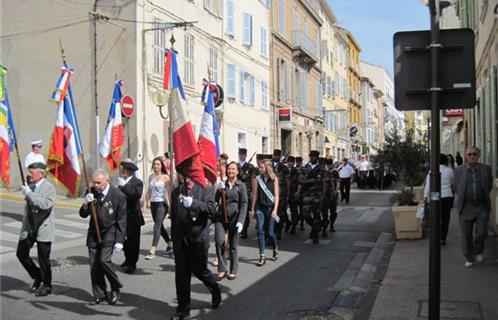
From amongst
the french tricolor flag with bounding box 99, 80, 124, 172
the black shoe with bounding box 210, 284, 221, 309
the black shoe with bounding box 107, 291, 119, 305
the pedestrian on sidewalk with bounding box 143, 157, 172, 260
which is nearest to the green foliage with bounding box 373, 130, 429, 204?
the french tricolor flag with bounding box 99, 80, 124, 172

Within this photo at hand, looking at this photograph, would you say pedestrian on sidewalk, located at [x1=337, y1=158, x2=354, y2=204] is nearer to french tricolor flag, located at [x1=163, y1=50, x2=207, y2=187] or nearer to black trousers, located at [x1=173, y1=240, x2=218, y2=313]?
french tricolor flag, located at [x1=163, y1=50, x2=207, y2=187]

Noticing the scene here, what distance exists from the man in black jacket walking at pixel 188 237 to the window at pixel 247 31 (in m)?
21.8

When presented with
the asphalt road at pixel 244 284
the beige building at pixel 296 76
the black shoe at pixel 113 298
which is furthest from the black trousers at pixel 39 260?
the beige building at pixel 296 76

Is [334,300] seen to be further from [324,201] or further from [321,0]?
[321,0]

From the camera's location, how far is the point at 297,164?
14430mm

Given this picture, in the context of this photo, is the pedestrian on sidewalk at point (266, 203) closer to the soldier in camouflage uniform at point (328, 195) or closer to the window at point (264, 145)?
the soldier in camouflage uniform at point (328, 195)

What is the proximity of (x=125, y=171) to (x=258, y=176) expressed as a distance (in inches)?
97.4

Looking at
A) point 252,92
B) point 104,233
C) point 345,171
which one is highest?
point 252,92

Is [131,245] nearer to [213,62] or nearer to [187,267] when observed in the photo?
[187,267]

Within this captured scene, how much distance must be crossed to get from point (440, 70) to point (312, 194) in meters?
7.32

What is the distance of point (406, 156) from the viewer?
59.9 feet

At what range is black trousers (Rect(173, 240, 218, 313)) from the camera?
6.05 meters

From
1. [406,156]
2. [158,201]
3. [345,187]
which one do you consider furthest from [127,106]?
[406,156]

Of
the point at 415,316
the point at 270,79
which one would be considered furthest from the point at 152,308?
the point at 270,79
